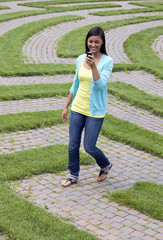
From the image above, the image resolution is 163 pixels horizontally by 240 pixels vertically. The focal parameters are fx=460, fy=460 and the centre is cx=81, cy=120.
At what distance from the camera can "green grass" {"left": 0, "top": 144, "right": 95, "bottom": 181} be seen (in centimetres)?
594

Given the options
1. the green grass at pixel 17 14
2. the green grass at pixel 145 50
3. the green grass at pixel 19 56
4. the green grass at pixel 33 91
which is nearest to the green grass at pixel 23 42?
the green grass at pixel 19 56

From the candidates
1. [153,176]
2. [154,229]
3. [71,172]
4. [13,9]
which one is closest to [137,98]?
[153,176]

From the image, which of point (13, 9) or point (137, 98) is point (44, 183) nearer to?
point (137, 98)

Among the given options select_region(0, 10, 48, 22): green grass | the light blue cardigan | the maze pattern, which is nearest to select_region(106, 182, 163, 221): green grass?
the maze pattern

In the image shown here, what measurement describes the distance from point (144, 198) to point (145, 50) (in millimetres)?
10038

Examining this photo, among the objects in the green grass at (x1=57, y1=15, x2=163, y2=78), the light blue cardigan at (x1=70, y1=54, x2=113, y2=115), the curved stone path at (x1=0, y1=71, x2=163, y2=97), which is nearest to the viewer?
the light blue cardigan at (x1=70, y1=54, x2=113, y2=115)

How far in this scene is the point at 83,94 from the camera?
547 centimetres

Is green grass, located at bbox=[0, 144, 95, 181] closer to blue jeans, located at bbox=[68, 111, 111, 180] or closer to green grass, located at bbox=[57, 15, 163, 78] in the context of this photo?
blue jeans, located at bbox=[68, 111, 111, 180]

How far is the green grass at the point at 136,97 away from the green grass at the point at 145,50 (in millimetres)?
1639

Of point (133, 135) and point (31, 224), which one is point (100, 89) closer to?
point (31, 224)

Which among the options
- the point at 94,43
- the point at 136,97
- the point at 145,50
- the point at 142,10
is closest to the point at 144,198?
the point at 94,43

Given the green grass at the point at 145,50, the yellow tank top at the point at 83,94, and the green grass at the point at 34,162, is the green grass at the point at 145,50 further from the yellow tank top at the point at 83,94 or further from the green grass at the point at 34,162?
the yellow tank top at the point at 83,94

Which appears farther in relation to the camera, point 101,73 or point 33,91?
point 33,91

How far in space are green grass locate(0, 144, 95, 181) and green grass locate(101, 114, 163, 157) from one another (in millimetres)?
1020
